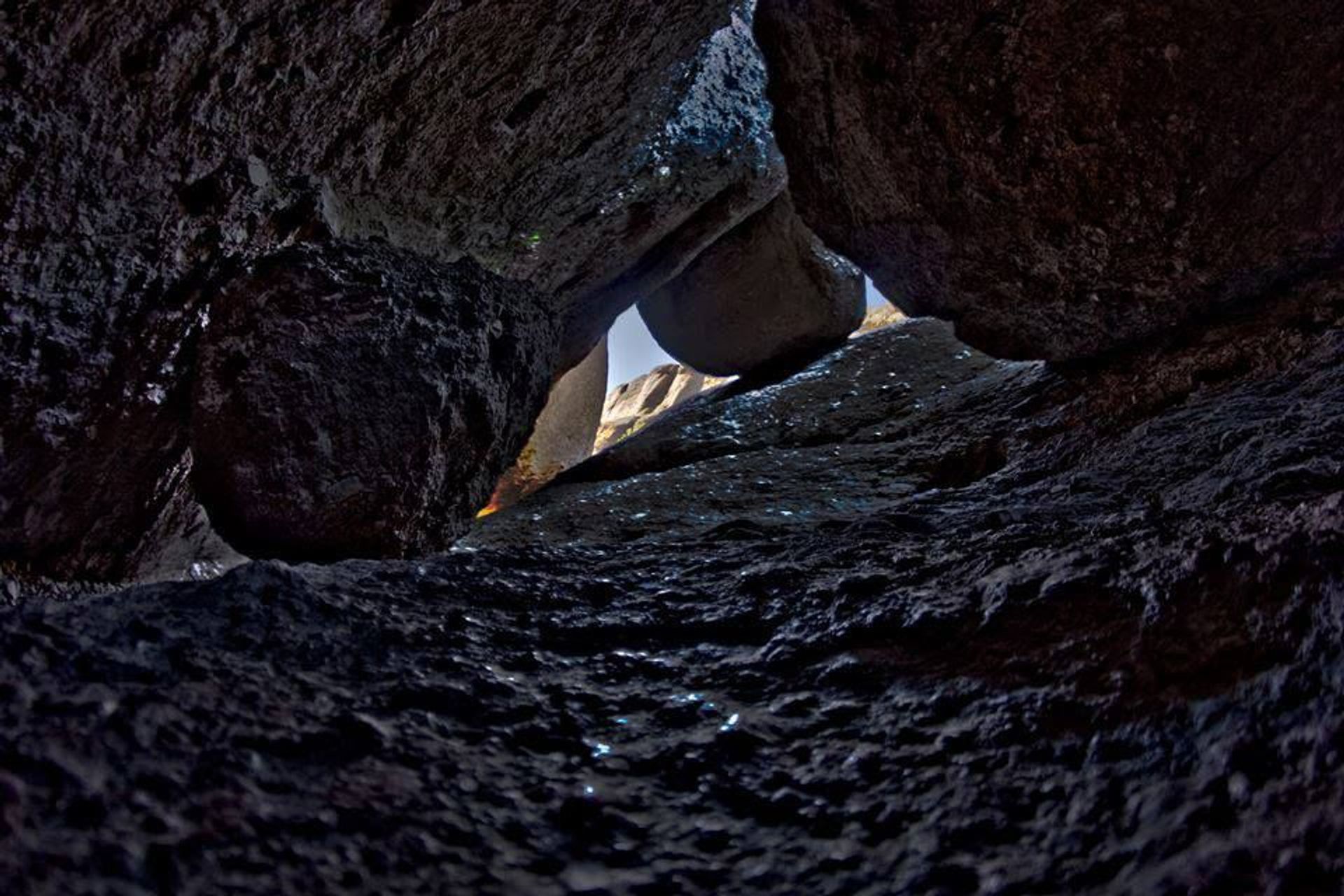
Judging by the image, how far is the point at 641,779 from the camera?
4.29 feet

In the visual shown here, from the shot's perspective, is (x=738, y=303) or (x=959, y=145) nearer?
(x=959, y=145)

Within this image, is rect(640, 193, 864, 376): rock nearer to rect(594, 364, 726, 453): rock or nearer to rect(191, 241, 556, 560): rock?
rect(191, 241, 556, 560): rock

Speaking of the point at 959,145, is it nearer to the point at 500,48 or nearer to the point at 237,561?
the point at 500,48

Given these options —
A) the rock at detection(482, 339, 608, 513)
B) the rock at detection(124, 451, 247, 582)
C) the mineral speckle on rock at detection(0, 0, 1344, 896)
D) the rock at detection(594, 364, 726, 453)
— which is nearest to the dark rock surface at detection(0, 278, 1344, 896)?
the mineral speckle on rock at detection(0, 0, 1344, 896)

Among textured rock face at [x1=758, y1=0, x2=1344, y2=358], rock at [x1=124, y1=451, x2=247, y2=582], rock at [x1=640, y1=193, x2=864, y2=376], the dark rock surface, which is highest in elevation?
rock at [x1=640, y1=193, x2=864, y2=376]

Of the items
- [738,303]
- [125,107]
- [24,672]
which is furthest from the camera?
[738,303]

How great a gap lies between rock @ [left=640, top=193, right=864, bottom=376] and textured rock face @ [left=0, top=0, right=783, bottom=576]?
352 cm

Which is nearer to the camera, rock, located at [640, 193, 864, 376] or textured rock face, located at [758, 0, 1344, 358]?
textured rock face, located at [758, 0, 1344, 358]

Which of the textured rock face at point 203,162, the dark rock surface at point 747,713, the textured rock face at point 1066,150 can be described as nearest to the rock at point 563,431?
the textured rock face at point 203,162

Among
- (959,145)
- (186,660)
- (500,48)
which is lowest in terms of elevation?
(186,660)

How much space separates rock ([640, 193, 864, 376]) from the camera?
748 centimetres

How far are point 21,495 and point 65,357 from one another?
503 millimetres

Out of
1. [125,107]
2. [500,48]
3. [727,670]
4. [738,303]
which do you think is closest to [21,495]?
[125,107]

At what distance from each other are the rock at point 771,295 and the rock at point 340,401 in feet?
14.2
